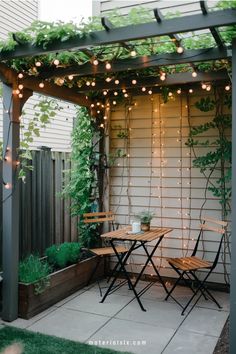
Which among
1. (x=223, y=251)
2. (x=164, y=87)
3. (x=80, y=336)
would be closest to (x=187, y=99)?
(x=164, y=87)

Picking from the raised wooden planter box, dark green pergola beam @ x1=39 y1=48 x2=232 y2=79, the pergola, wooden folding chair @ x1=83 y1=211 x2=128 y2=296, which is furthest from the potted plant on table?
dark green pergola beam @ x1=39 y1=48 x2=232 y2=79

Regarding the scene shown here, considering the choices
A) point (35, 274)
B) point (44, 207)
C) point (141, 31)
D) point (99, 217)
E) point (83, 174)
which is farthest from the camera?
point (99, 217)

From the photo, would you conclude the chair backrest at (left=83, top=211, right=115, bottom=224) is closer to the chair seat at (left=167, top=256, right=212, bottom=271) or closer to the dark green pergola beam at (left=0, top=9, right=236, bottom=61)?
the chair seat at (left=167, top=256, right=212, bottom=271)

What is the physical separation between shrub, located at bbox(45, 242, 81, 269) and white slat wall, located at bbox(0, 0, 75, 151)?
9.56 feet

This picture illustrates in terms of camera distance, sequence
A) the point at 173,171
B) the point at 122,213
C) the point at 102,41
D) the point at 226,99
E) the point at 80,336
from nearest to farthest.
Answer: the point at 102,41 → the point at 80,336 → the point at 226,99 → the point at 173,171 → the point at 122,213

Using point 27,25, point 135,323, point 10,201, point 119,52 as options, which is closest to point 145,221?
point 135,323

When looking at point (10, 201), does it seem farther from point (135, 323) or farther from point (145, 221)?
point (135, 323)

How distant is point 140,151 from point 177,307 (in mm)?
2243

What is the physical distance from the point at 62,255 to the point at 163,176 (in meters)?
1.80

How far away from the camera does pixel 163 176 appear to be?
209 inches

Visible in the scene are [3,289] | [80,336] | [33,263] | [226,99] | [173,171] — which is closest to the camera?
[80,336]

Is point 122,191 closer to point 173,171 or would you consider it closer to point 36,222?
point 173,171

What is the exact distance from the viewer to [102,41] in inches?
123

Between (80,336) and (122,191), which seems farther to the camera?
(122,191)
